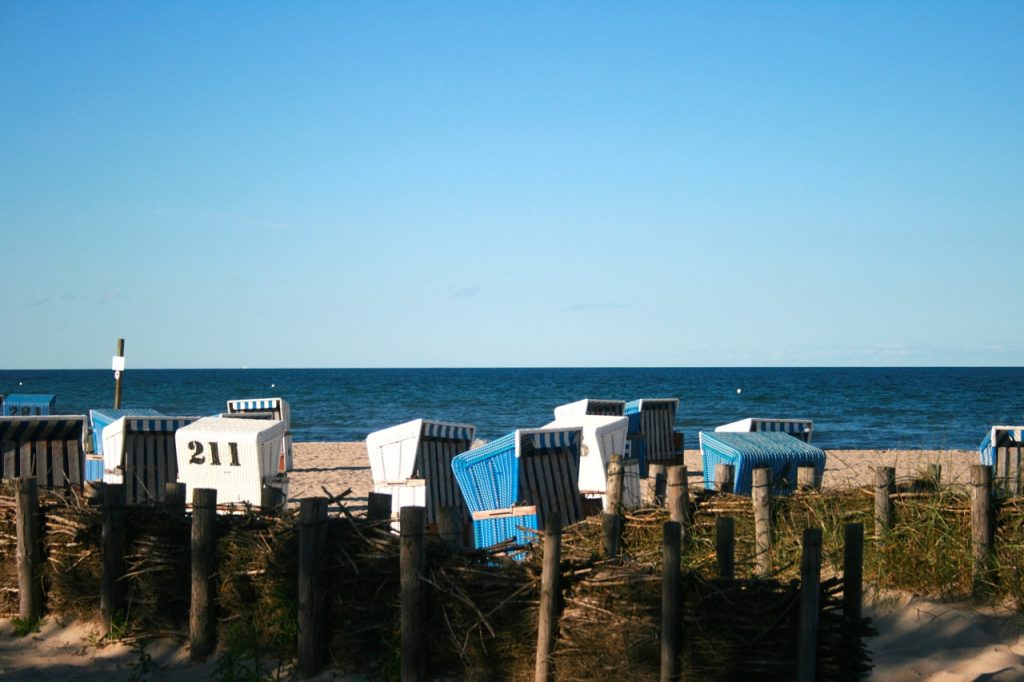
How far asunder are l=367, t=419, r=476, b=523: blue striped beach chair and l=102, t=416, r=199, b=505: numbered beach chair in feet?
7.96

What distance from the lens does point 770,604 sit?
569 centimetres

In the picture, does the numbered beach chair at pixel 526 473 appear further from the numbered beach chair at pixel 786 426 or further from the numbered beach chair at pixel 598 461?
the numbered beach chair at pixel 786 426

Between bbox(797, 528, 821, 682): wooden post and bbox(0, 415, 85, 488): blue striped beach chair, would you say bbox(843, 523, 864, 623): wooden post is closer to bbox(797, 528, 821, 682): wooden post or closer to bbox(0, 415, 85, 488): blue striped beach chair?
bbox(797, 528, 821, 682): wooden post

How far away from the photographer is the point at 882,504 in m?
8.03

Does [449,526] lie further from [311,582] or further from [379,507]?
[311,582]

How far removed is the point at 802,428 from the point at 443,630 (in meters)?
10.2

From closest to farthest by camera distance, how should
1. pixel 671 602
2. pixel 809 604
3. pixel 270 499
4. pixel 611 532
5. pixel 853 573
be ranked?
pixel 809 604, pixel 671 602, pixel 853 573, pixel 611 532, pixel 270 499

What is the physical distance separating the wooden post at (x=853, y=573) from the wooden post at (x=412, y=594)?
7.99 ft

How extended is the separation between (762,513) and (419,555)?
2.81 meters

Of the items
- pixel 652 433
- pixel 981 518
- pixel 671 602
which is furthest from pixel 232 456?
pixel 652 433

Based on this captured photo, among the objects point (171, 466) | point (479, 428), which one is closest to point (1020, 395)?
point (479, 428)

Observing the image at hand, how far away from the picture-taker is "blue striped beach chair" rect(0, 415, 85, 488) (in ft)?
33.6

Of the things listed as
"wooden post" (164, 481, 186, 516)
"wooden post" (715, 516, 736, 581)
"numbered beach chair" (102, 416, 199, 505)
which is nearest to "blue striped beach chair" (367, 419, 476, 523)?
"numbered beach chair" (102, 416, 199, 505)

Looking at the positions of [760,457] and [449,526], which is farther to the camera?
[760,457]
